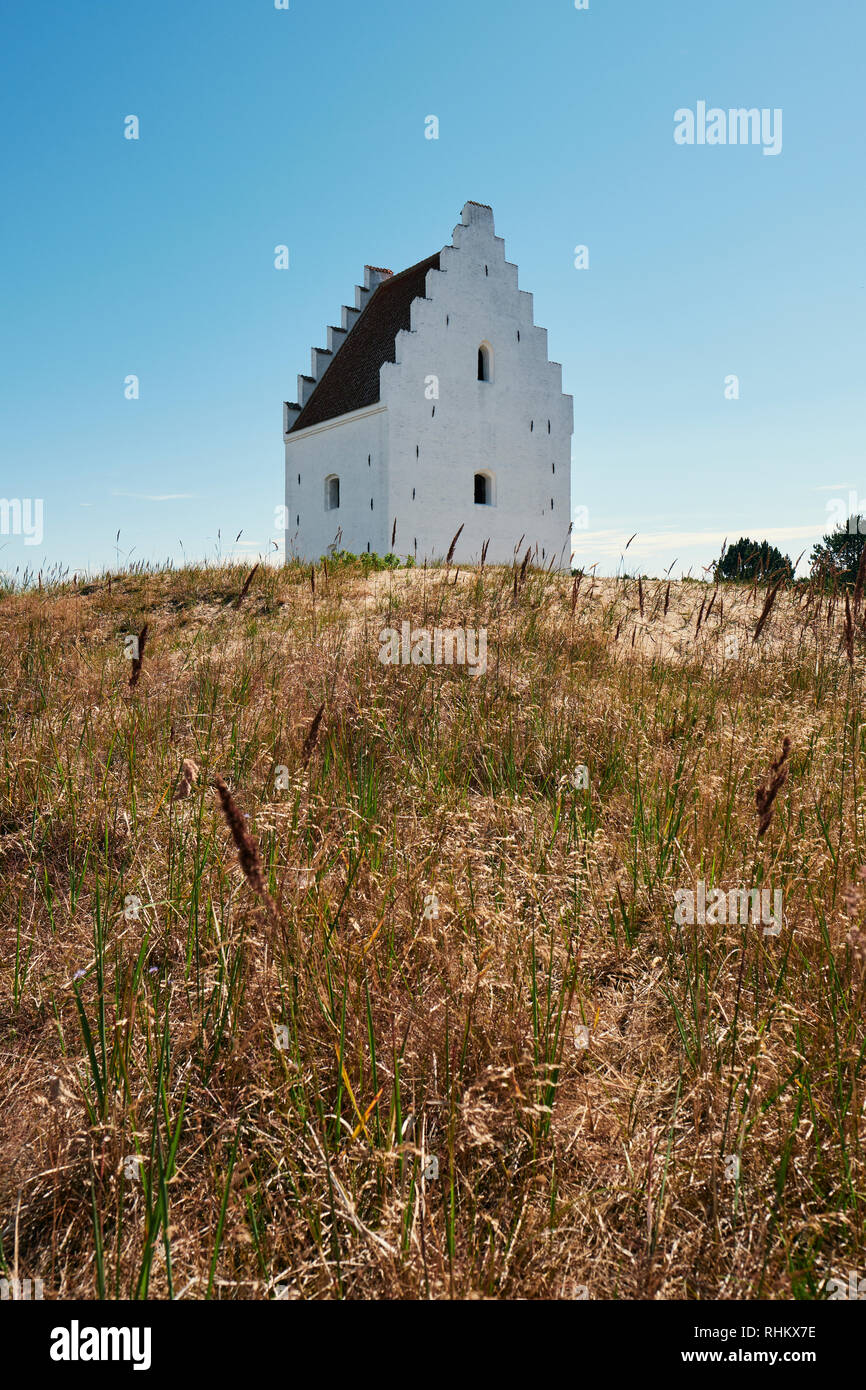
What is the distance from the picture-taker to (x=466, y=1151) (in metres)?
1.78

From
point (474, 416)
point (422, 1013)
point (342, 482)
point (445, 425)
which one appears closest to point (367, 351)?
point (445, 425)

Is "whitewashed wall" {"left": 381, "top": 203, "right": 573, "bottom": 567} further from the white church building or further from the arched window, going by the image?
the arched window

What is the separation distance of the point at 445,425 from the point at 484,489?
244 centimetres

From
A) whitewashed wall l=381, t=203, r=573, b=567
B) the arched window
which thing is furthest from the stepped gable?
the arched window

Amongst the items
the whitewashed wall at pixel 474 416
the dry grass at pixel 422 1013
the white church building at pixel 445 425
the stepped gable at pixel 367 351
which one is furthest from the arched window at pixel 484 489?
the dry grass at pixel 422 1013

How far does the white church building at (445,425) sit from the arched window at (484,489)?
0.04 metres

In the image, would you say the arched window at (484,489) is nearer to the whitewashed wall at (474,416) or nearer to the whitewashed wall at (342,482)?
the whitewashed wall at (474,416)

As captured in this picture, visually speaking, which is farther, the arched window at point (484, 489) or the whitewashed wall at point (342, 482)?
the arched window at point (484, 489)

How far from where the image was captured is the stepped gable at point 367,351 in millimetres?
20500

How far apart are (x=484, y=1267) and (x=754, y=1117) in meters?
0.74

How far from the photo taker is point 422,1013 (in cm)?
208
